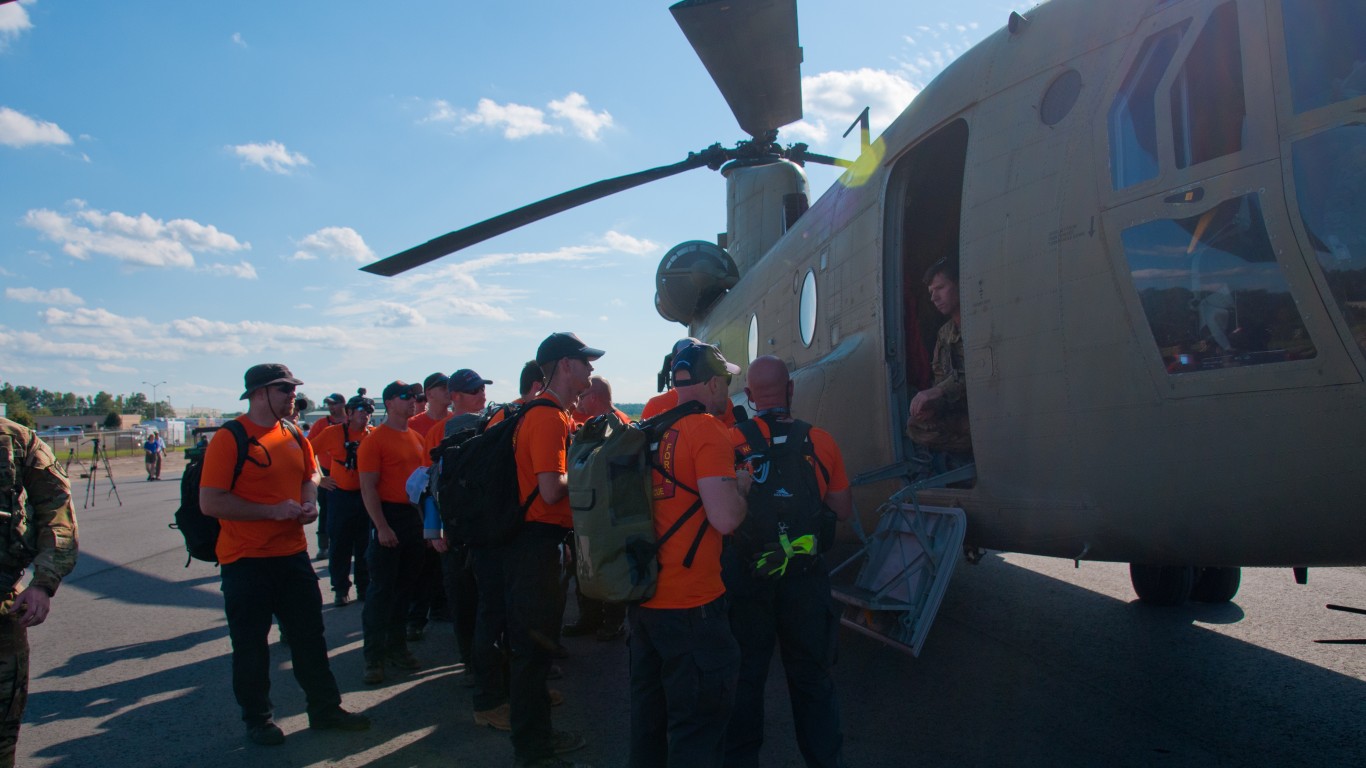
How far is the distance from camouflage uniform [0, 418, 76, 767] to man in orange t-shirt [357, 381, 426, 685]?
2.04 metres

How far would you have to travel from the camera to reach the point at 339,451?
22.4 ft

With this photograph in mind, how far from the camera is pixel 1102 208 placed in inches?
116

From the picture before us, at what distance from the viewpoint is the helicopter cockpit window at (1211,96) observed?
8.50 ft

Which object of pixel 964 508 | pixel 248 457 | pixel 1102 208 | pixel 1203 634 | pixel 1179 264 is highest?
pixel 1102 208

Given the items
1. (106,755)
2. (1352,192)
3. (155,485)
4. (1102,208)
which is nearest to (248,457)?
(106,755)

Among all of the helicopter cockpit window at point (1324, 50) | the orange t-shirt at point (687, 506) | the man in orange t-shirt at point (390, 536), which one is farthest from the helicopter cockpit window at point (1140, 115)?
the man in orange t-shirt at point (390, 536)

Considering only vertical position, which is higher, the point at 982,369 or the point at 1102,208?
the point at 1102,208

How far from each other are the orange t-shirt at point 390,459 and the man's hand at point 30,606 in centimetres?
238

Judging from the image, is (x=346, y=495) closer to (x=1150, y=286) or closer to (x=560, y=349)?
(x=560, y=349)

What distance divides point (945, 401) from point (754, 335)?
11.6ft

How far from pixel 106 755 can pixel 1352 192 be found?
5.64m

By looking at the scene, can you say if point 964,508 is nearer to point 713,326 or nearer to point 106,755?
point 106,755

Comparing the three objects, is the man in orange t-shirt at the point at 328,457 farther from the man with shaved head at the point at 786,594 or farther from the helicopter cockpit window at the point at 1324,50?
the helicopter cockpit window at the point at 1324,50

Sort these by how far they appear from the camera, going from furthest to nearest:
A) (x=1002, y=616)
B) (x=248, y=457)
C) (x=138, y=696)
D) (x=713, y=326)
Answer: (x=713, y=326)
(x=1002, y=616)
(x=138, y=696)
(x=248, y=457)
